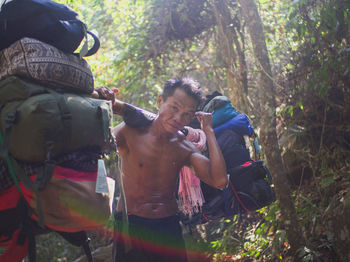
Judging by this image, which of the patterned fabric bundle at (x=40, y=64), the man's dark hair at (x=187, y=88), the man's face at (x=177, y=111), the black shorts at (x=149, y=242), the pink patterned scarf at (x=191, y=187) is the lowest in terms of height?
the black shorts at (x=149, y=242)

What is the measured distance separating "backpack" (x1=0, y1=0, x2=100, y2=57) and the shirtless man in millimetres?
1351

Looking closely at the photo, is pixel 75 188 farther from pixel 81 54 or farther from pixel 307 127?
pixel 307 127

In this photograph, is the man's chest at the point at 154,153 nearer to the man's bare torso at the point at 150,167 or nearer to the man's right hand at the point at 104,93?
the man's bare torso at the point at 150,167

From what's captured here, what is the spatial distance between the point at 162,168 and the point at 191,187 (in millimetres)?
321

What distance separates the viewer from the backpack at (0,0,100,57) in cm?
166

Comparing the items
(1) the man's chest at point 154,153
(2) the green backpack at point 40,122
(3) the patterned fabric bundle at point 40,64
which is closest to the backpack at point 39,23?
(3) the patterned fabric bundle at point 40,64

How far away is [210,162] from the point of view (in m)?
2.95

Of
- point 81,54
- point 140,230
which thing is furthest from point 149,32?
point 81,54

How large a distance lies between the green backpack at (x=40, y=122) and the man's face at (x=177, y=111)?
132 centimetres

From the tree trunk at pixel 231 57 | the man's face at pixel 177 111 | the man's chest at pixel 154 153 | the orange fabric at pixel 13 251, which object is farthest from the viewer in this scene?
the tree trunk at pixel 231 57

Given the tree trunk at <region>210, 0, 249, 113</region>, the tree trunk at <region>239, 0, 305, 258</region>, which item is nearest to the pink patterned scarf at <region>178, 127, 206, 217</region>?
the tree trunk at <region>239, 0, 305, 258</region>

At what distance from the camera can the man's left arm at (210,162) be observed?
2.86m

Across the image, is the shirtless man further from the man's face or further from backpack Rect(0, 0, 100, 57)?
backpack Rect(0, 0, 100, 57)

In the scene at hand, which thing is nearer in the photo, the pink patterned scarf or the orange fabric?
the orange fabric
